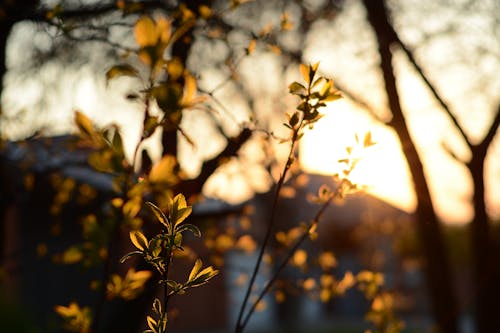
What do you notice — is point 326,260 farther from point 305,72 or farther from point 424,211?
point 305,72

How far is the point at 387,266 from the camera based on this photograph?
26250mm

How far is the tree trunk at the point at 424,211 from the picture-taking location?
4379 mm

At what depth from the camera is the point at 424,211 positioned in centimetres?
465

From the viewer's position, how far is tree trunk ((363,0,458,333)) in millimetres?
4379

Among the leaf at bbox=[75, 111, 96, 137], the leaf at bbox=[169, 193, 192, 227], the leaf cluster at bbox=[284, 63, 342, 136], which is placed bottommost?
the leaf at bbox=[169, 193, 192, 227]

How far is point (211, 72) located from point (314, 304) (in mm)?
21686

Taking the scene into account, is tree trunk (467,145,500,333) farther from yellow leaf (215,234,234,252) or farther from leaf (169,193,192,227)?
leaf (169,193,192,227)

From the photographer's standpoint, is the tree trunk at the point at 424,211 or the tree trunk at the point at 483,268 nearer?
the tree trunk at the point at 483,268

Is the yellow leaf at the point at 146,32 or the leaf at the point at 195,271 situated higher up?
the yellow leaf at the point at 146,32

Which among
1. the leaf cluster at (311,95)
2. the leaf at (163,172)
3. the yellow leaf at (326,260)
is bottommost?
the yellow leaf at (326,260)

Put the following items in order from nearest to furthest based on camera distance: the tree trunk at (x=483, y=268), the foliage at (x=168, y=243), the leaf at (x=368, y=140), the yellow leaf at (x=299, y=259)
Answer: the foliage at (x=168, y=243)
the leaf at (x=368, y=140)
the yellow leaf at (x=299, y=259)
the tree trunk at (x=483, y=268)

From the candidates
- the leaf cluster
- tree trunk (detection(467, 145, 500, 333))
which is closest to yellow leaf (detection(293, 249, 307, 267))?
tree trunk (detection(467, 145, 500, 333))

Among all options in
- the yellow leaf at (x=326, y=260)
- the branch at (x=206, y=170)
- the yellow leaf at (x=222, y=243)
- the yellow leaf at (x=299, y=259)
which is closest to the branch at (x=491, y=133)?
the yellow leaf at (x=326, y=260)

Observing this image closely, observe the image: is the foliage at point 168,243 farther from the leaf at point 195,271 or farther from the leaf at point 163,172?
the leaf at point 163,172
